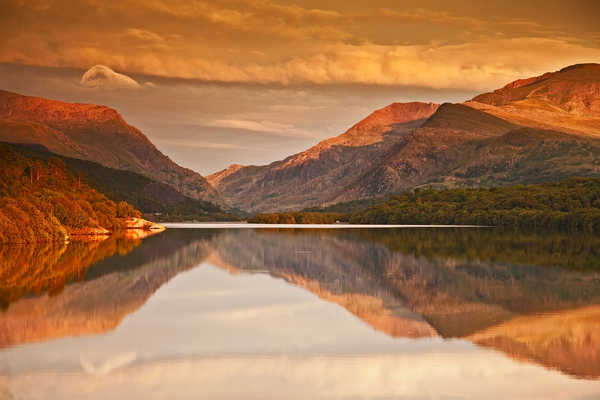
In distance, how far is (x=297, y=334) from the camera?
2478 centimetres

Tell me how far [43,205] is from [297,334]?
67753 mm

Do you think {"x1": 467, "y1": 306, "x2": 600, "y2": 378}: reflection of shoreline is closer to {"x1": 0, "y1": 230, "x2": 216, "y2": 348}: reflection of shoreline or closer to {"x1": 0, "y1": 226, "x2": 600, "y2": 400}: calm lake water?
{"x1": 0, "y1": 226, "x2": 600, "y2": 400}: calm lake water

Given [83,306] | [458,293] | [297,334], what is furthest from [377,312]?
[83,306]

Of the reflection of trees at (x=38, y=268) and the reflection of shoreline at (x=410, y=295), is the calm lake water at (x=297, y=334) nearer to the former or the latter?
the reflection of shoreline at (x=410, y=295)

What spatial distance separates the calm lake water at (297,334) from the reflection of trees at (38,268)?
258 mm

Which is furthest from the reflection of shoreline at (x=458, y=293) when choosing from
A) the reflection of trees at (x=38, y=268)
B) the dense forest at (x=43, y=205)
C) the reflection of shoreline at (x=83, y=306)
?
the dense forest at (x=43, y=205)

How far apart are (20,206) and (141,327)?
184 ft

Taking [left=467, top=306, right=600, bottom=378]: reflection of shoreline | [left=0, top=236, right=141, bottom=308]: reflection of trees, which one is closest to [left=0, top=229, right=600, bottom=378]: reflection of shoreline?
[left=467, top=306, right=600, bottom=378]: reflection of shoreline

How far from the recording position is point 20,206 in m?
76.3

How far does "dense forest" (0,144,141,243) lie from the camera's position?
74688 millimetres

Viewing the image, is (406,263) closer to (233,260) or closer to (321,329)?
(233,260)

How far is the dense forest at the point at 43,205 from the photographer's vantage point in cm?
7469

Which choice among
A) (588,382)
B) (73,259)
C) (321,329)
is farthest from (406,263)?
(588,382)

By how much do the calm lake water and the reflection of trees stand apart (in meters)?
0.26
